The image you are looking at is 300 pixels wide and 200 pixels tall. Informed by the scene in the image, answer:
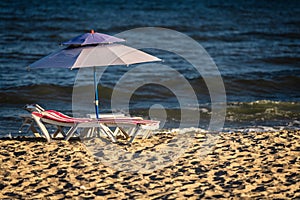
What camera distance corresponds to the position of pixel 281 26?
32.8m

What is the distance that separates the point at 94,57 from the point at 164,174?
7.82 ft

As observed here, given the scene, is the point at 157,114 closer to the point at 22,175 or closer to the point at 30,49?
the point at 22,175

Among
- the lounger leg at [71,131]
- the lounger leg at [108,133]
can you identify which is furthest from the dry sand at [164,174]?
the lounger leg at [108,133]

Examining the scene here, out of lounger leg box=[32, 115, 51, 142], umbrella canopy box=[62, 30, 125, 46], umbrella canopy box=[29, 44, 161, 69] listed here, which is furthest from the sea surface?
umbrella canopy box=[62, 30, 125, 46]

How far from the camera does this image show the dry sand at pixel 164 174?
703cm

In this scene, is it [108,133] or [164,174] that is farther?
[108,133]

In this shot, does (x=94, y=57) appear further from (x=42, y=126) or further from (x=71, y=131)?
(x=42, y=126)

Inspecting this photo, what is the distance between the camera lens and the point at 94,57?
360 inches

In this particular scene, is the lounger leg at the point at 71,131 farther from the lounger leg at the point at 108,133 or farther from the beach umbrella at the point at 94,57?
the beach umbrella at the point at 94,57

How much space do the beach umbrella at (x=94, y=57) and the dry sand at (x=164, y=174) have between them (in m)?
1.22

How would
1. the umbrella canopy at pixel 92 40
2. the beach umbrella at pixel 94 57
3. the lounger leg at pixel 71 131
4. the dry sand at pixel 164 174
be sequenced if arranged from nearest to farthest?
1. the dry sand at pixel 164 174
2. the beach umbrella at pixel 94 57
3. the lounger leg at pixel 71 131
4. the umbrella canopy at pixel 92 40

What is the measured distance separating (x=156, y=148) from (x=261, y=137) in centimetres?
169

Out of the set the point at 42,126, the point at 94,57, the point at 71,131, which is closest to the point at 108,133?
the point at 71,131

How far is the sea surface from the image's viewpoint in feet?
46.0
